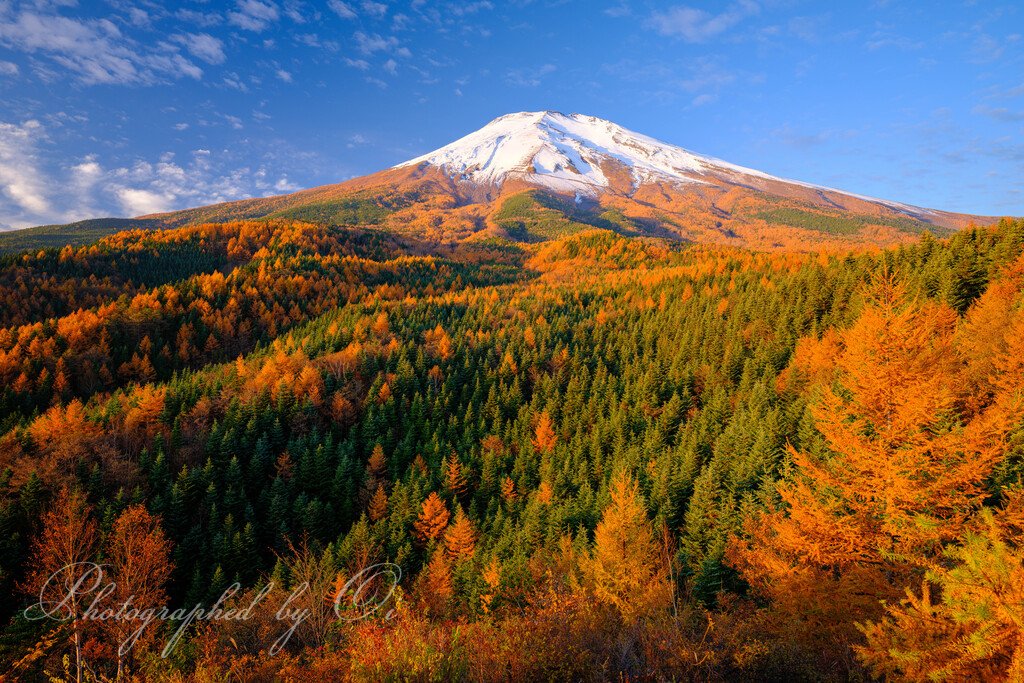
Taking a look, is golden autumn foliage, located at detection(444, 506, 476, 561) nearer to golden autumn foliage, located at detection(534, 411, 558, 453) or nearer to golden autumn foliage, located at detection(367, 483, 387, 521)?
golden autumn foliage, located at detection(367, 483, 387, 521)

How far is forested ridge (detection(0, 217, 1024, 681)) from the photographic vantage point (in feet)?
43.0

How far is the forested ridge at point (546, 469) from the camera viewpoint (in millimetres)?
13102

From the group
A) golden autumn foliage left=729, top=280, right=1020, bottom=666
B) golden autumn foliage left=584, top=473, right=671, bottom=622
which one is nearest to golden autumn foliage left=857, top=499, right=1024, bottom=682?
golden autumn foliage left=729, top=280, right=1020, bottom=666

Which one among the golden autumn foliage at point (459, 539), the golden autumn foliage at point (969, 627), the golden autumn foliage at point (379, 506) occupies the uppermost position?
the golden autumn foliage at point (969, 627)

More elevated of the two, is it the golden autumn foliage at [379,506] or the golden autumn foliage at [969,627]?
the golden autumn foliage at [969,627]

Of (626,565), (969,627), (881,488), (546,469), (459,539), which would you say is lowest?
(459,539)

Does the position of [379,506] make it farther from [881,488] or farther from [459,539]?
[881,488]

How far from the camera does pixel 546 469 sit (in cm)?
6594

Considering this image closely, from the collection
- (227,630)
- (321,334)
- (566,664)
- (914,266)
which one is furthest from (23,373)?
(914,266)

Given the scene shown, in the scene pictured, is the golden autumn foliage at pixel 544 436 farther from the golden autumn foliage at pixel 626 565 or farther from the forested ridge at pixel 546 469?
the golden autumn foliage at pixel 626 565

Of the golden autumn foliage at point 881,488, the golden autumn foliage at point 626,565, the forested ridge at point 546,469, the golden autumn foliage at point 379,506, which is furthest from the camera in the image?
the golden autumn foliage at point 379,506

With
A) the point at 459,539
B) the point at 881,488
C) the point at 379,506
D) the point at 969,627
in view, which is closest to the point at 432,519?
the point at 459,539

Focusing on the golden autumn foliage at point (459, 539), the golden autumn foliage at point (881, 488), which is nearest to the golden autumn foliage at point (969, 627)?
the golden autumn foliage at point (881, 488)

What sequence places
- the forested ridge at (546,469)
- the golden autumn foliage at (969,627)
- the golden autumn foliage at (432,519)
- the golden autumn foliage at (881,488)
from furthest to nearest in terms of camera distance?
the golden autumn foliage at (432,519) → the golden autumn foliage at (881,488) → the forested ridge at (546,469) → the golden autumn foliage at (969,627)
